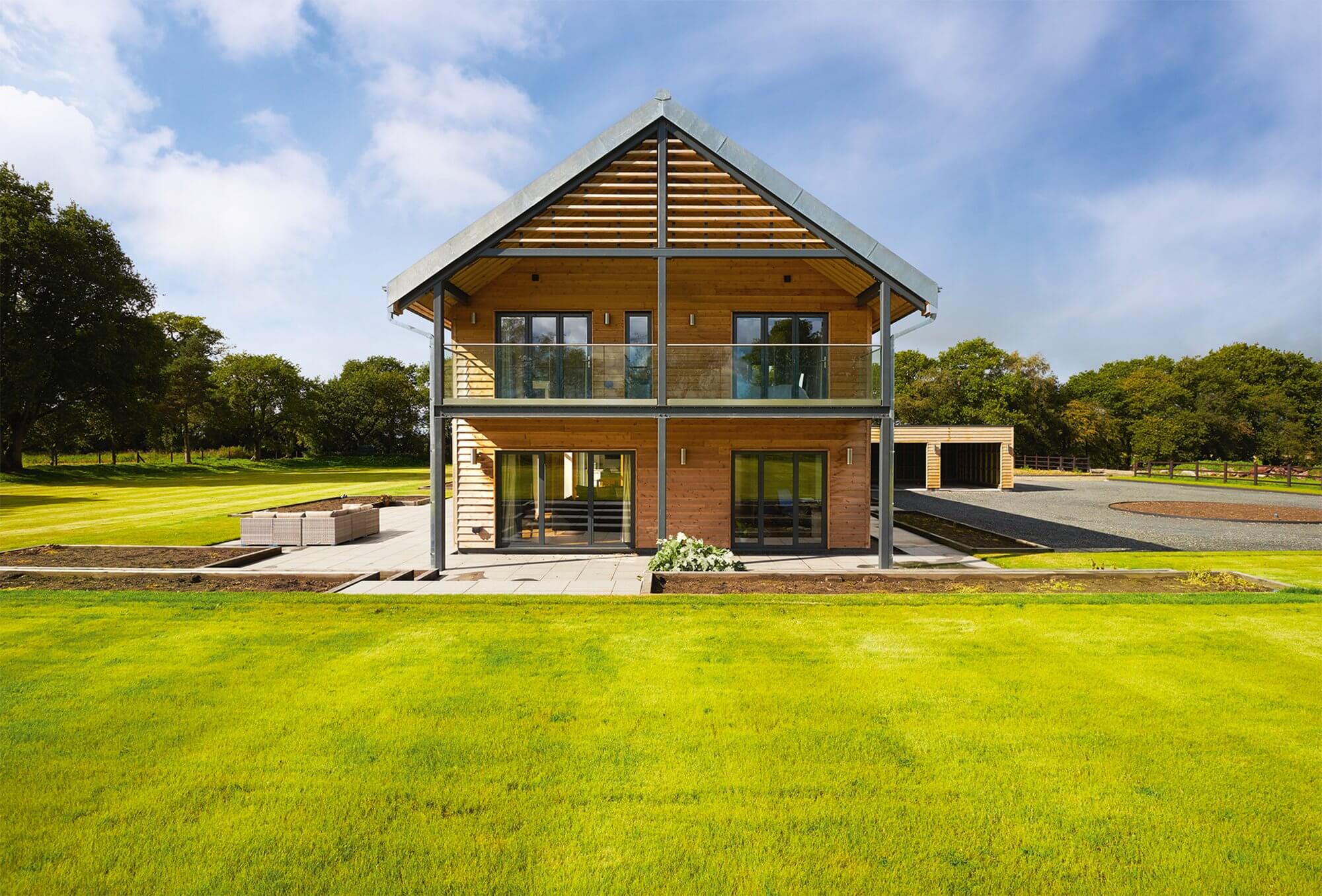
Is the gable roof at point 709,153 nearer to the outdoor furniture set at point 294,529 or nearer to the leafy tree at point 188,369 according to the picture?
the outdoor furniture set at point 294,529

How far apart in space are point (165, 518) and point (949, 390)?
5384 centimetres

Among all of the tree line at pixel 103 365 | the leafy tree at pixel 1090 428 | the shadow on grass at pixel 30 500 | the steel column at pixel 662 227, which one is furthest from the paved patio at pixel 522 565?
the leafy tree at pixel 1090 428

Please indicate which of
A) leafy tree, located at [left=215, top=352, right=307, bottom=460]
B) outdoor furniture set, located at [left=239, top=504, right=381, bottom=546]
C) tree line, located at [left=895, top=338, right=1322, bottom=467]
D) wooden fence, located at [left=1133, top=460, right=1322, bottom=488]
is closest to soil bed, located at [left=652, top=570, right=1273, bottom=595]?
outdoor furniture set, located at [left=239, top=504, right=381, bottom=546]

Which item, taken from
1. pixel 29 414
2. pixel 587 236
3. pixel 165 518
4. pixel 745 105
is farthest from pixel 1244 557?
pixel 29 414

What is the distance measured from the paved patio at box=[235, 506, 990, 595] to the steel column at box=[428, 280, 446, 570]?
522mm

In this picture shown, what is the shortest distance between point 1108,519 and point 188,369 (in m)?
60.2

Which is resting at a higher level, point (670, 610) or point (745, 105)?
point (745, 105)

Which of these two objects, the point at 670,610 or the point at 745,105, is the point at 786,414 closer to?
the point at 670,610

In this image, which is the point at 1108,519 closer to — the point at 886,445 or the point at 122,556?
the point at 886,445

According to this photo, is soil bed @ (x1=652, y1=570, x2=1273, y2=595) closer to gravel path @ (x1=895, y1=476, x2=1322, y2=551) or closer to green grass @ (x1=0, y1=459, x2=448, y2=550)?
gravel path @ (x1=895, y1=476, x2=1322, y2=551)

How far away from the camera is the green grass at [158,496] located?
15.1 meters

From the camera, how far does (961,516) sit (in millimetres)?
19594

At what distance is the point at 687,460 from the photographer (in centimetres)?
1323

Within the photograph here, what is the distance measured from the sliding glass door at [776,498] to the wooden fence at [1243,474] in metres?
34.9
